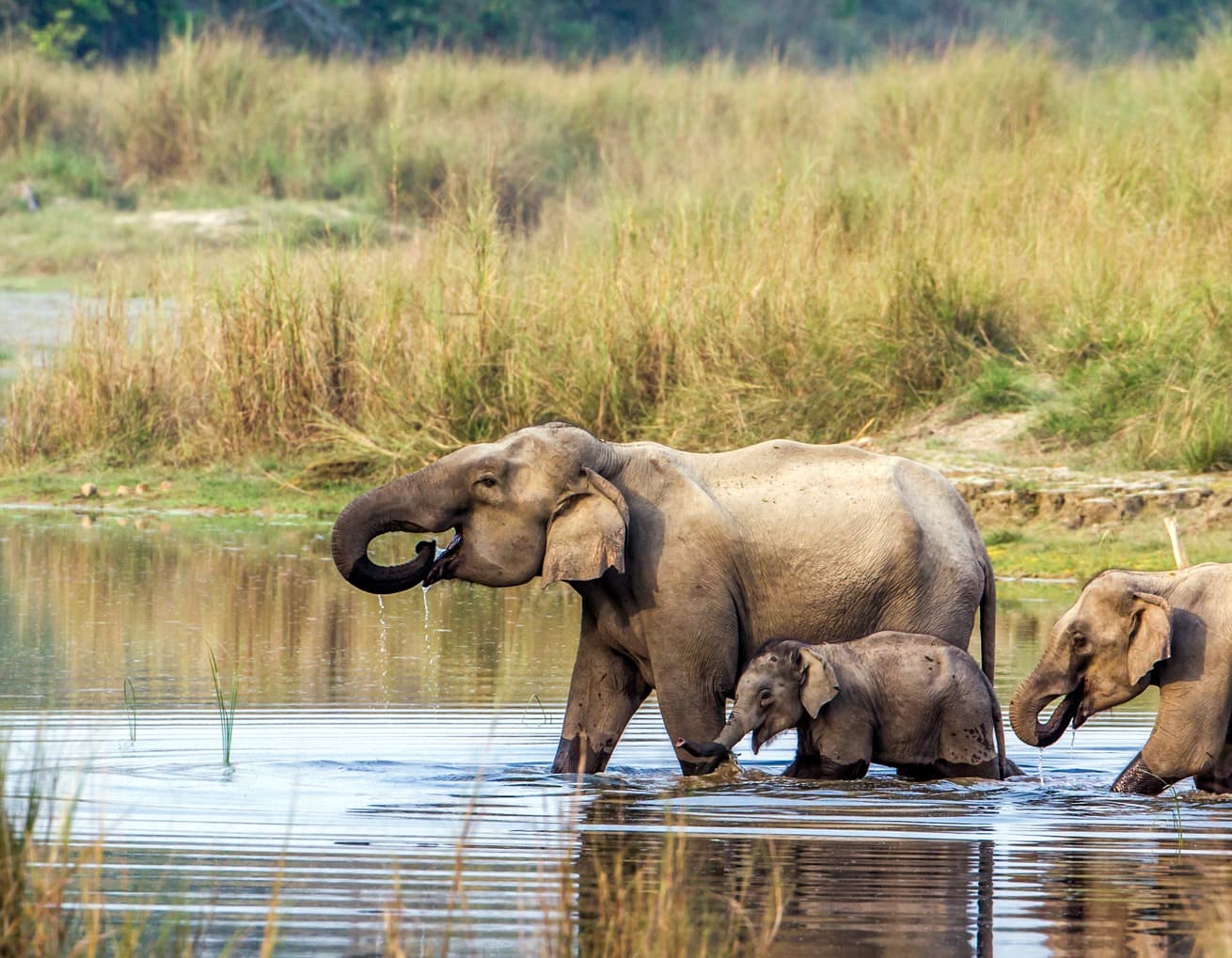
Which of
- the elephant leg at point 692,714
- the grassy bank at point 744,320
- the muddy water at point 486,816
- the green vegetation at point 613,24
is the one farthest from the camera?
the green vegetation at point 613,24

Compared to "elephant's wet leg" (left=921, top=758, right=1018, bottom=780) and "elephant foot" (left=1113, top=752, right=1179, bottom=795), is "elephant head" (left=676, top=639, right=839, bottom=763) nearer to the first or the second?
"elephant's wet leg" (left=921, top=758, right=1018, bottom=780)

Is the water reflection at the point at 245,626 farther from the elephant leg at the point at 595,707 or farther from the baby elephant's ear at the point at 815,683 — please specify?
the baby elephant's ear at the point at 815,683

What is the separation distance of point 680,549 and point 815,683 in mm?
626

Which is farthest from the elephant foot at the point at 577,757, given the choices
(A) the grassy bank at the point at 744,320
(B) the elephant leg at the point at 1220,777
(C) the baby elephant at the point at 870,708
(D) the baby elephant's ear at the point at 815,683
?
(A) the grassy bank at the point at 744,320

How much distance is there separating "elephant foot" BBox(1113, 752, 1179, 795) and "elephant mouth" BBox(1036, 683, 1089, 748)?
352mm

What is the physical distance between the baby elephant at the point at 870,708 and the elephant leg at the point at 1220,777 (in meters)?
0.69

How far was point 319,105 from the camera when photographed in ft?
98.3

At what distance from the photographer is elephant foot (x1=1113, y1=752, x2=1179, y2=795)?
27.6 feet

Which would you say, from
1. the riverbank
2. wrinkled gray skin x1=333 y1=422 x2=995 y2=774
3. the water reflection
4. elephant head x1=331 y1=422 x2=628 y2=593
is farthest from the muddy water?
the riverbank

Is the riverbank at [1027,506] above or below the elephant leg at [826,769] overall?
below

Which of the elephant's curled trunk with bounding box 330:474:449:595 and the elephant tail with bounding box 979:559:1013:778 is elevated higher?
the elephant's curled trunk with bounding box 330:474:449:595

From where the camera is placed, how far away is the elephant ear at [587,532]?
797 cm

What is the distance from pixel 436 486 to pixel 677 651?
967 millimetres

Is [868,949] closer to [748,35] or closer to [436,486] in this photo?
[436,486]
